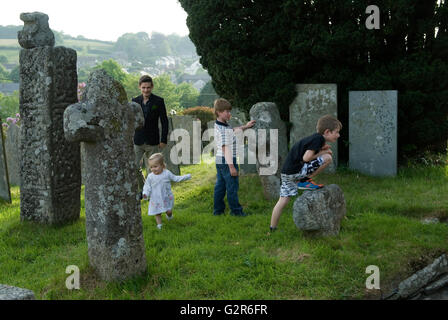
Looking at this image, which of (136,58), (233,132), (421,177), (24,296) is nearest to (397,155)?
(421,177)

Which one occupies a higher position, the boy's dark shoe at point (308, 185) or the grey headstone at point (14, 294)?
the boy's dark shoe at point (308, 185)

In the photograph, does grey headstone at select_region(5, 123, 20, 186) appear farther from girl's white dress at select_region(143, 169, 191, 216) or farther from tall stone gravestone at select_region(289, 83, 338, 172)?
tall stone gravestone at select_region(289, 83, 338, 172)

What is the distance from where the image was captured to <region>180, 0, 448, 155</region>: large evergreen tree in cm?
839

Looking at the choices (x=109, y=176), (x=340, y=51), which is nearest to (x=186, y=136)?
(x=340, y=51)

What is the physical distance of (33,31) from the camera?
6016 millimetres

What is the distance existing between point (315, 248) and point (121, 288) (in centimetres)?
221

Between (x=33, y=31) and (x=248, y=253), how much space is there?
4.46 meters

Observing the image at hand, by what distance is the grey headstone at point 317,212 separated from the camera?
4.98m

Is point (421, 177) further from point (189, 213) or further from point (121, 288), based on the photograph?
point (121, 288)

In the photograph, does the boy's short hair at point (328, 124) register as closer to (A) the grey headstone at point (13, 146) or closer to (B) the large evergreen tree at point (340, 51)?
(B) the large evergreen tree at point (340, 51)

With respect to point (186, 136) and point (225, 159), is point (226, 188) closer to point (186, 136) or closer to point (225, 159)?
point (225, 159)

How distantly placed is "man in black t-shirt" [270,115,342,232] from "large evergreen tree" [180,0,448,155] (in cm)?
362

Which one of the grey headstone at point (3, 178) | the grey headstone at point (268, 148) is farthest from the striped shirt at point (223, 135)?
the grey headstone at point (3, 178)

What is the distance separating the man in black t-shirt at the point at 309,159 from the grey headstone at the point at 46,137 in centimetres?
313
